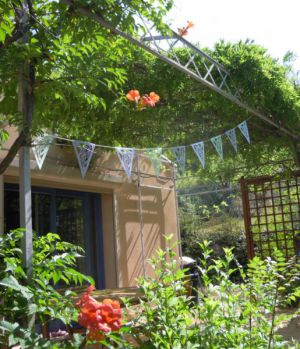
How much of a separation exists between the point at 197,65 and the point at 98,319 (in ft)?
13.4

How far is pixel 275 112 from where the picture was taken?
18.5 feet

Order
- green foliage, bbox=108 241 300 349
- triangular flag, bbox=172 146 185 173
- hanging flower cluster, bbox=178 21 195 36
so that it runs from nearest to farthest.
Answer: green foliage, bbox=108 241 300 349 < hanging flower cluster, bbox=178 21 195 36 < triangular flag, bbox=172 146 185 173

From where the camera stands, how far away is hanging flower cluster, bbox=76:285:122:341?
5.40ft

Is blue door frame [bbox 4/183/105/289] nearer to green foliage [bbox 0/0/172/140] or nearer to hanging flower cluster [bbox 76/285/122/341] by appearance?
green foliage [bbox 0/0/172/140]

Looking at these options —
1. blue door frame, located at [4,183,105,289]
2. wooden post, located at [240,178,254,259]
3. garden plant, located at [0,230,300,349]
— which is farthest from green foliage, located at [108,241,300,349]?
wooden post, located at [240,178,254,259]

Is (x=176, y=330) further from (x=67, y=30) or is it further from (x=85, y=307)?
(x=67, y=30)

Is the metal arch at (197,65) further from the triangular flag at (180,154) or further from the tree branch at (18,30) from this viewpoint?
the tree branch at (18,30)

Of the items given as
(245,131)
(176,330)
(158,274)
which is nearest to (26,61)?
(158,274)

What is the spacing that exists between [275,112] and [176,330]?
14.0ft

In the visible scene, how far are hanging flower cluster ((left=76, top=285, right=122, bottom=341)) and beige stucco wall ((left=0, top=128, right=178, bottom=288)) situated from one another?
154 inches

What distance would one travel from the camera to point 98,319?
5.41 feet

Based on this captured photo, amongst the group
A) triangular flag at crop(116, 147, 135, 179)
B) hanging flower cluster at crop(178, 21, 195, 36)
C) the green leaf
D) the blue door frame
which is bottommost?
the green leaf

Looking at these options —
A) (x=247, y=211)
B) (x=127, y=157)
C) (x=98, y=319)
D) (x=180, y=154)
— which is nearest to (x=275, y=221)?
(x=247, y=211)

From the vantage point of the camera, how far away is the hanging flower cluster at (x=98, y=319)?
165 cm
